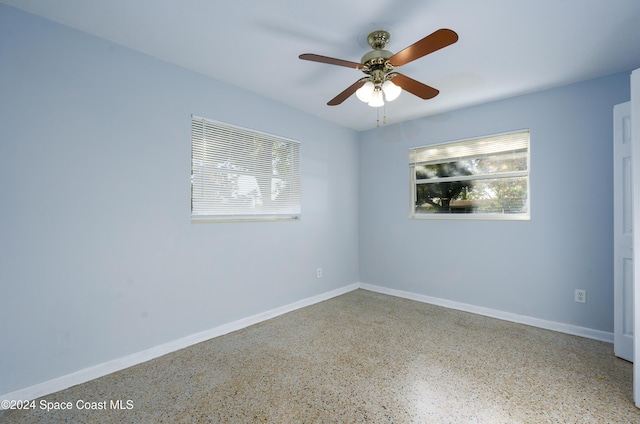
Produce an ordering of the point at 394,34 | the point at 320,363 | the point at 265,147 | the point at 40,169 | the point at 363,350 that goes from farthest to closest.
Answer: the point at 265,147
the point at 363,350
the point at 320,363
the point at 394,34
the point at 40,169

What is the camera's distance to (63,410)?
5.79 feet

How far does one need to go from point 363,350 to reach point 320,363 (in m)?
0.43

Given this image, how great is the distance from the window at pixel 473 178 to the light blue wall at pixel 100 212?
225 cm

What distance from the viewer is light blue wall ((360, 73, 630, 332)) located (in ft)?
8.95

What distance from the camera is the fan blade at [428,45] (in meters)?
1.52

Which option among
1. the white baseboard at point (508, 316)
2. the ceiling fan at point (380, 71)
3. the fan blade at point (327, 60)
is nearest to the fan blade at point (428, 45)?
the ceiling fan at point (380, 71)

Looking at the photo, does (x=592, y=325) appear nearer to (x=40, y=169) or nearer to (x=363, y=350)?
(x=363, y=350)

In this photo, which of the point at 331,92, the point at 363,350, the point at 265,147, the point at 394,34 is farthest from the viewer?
the point at 265,147

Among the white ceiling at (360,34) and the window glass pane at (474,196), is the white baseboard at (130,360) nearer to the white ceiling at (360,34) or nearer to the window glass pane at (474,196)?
the window glass pane at (474,196)

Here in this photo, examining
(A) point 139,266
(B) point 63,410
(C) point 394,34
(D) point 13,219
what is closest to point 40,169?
(D) point 13,219

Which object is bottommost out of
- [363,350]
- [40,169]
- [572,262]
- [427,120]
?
[363,350]

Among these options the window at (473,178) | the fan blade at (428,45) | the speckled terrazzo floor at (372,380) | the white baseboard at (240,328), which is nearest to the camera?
the fan blade at (428,45)

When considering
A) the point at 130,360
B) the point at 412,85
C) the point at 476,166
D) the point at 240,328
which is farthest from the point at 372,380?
the point at 476,166

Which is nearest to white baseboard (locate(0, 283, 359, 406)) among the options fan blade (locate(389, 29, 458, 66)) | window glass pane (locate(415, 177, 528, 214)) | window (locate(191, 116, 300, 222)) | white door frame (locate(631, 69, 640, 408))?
window (locate(191, 116, 300, 222))
